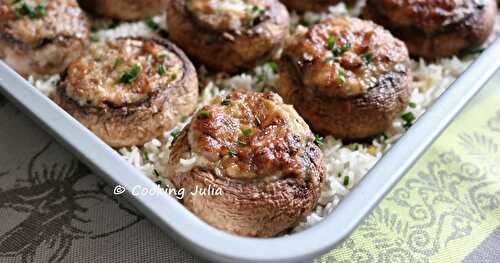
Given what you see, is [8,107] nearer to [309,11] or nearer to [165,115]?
[165,115]

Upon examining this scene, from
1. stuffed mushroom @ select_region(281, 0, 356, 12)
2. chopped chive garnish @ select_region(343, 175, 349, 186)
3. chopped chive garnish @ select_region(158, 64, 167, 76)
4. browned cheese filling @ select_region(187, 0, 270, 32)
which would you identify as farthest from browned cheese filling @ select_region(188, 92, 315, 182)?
stuffed mushroom @ select_region(281, 0, 356, 12)

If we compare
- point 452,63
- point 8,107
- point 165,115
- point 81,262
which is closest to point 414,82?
point 452,63

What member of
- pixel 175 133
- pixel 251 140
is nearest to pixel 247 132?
pixel 251 140

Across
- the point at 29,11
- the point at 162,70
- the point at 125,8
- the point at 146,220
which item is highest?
the point at 162,70

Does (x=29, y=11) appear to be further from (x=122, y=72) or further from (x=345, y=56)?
(x=345, y=56)

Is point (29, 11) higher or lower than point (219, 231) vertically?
lower

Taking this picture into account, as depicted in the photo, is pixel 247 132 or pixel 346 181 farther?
pixel 346 181
